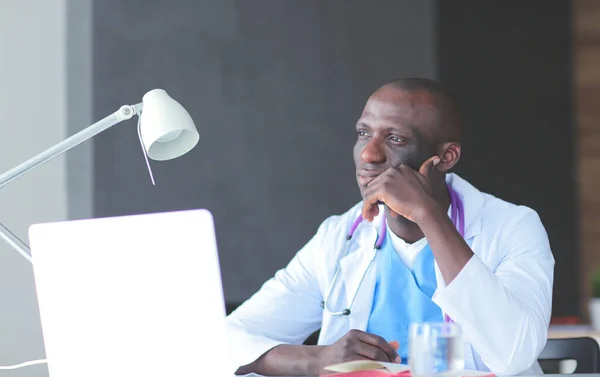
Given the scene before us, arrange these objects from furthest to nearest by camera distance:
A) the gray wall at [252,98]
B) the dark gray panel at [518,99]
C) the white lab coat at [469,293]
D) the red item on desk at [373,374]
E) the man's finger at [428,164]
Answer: the dark gray panel at [518,99] < the gray wall at [252,98] < the man's finger at [428,164] < the white lab coat at [469,293] < the red item on desk at [373,374]

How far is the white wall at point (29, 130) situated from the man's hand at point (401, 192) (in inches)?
55.3

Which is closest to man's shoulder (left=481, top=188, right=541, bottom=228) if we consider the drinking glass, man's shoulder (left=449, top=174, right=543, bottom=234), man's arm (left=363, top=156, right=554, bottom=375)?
man's shoulder (left=449, top=174, right=543, bottom=234)

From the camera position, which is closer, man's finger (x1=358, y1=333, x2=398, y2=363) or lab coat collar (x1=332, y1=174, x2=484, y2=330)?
man's finger (x1=358, y1=333, x2=398, y2=363)

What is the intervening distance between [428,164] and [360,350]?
21.3 inches

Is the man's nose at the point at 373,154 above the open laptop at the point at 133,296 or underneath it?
above

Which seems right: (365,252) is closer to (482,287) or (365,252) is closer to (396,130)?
(396,130)

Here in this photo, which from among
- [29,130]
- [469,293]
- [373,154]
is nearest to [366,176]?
[373,154]

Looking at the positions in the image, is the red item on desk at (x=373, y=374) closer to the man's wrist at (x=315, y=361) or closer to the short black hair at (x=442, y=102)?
the man's wrist at (x=315, y=361)

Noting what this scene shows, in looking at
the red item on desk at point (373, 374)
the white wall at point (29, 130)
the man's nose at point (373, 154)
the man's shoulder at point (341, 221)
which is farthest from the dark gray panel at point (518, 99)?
the red item on desk at point (373, 374)

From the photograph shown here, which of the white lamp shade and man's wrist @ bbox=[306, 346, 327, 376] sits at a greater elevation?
the white lamp shade

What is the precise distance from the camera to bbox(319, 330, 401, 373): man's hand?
1.59 meters

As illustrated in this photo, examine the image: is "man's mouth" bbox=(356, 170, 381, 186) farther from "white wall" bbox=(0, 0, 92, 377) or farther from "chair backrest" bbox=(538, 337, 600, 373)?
"white wall" bbox=(0, 0, 92, 377)

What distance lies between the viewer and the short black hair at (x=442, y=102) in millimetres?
2057

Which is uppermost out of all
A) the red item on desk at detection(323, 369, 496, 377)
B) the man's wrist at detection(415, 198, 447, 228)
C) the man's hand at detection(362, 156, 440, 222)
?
the man's hand at detection(362, 156, 440, 222)
